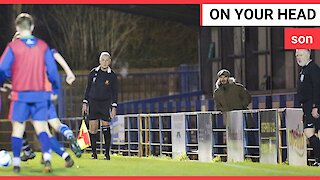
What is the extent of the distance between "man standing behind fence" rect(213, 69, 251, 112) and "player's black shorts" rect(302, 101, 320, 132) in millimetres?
4598

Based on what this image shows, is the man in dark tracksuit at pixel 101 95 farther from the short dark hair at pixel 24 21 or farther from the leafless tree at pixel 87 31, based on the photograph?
the leafless tree at pixel 87 31

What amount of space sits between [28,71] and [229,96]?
33.6 feet

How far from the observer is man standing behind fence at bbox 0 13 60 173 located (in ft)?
54.6

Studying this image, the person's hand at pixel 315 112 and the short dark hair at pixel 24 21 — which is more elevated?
the short dark hair at pixel 24 21

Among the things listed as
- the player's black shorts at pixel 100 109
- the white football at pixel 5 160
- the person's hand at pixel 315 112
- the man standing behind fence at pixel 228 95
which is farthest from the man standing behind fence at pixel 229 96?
the white football at pixel 5 160


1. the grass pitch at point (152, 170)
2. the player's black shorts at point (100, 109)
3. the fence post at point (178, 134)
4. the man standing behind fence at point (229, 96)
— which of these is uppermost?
the man standing behind fence at point (229, 96)

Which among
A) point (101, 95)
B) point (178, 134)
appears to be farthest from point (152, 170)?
point (178, 134)

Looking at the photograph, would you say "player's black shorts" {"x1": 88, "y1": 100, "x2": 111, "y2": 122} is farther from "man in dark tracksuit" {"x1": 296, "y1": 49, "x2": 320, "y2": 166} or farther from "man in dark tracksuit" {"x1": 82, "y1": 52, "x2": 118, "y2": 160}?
"man in dark tracksuit" {"x1": 296, "y1": 49, "x2": 320, "y2": 166}

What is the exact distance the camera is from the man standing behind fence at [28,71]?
1664 cm

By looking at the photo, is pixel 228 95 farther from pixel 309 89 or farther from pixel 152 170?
pixel 152 170

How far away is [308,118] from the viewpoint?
2152cm

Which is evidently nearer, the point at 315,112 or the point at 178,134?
the point at 315,112

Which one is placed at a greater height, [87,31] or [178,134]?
[87,31]

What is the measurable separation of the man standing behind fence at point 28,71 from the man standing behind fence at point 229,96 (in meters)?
9.73
